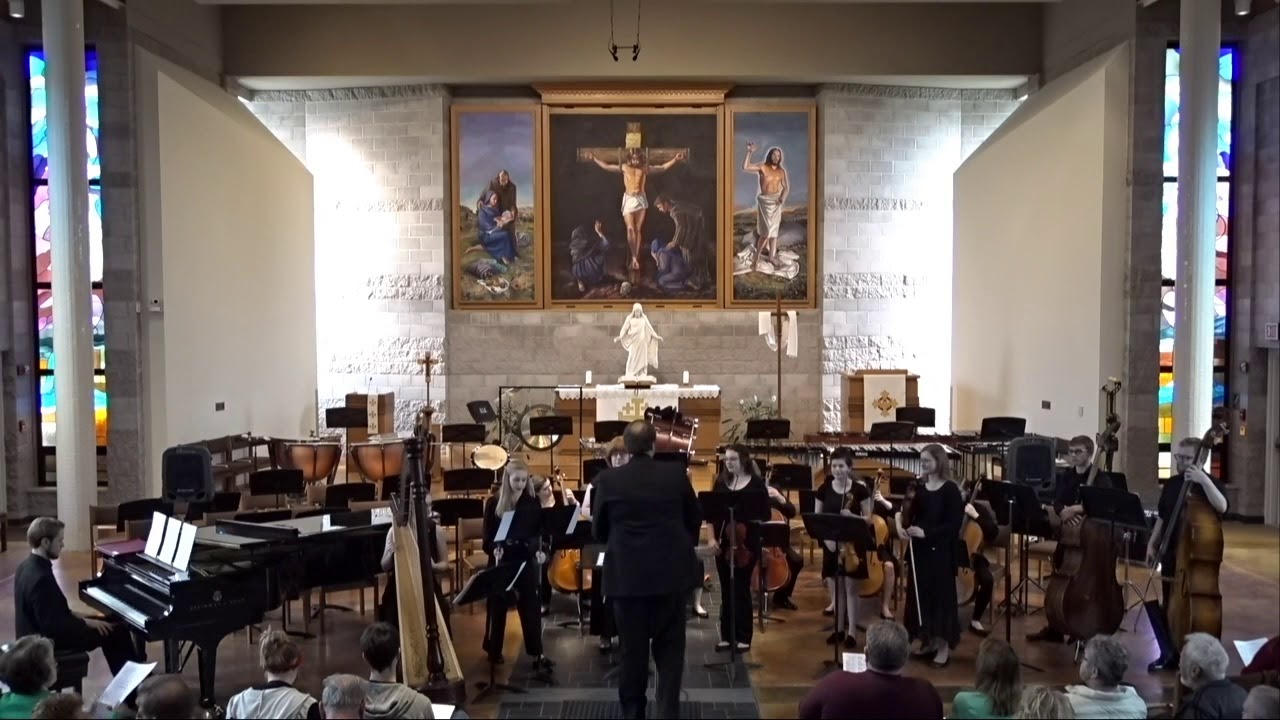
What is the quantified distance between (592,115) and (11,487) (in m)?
11.4

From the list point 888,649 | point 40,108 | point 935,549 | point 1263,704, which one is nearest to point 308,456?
point 40,108

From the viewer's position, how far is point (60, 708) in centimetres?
427

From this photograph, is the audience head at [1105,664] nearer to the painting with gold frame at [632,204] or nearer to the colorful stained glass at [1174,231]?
the colorful stained glass at [1174,231]

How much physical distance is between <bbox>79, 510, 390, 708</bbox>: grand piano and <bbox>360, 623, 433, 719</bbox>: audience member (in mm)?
1597

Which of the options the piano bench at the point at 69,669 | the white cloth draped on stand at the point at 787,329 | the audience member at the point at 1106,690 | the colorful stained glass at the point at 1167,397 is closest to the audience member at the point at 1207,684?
the audience member at the point at 1106,690

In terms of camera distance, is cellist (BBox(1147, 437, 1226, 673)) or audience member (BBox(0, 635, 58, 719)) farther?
cellist (BBox(1147, 437, 1226, 673))

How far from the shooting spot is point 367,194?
64.3ft

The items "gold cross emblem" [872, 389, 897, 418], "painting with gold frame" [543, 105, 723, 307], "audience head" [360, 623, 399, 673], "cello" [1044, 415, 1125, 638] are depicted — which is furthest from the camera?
"painting with gold frame" [543, 105, 723, 307]

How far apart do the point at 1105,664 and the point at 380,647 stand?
12.4 ft

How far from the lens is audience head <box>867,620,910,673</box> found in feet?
15.9

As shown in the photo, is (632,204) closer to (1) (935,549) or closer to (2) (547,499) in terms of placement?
(2) (547,499)

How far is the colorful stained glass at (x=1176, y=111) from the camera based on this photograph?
1420 cm

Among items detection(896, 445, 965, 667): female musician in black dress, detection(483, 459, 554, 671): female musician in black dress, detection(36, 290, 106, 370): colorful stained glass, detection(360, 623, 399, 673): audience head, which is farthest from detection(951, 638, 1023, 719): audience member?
detection(36, 290, 106, 370): colorful stained glass

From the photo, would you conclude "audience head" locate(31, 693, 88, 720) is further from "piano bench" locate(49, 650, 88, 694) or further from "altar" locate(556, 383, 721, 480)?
"altar" locate(556, 383, 721, 480)
